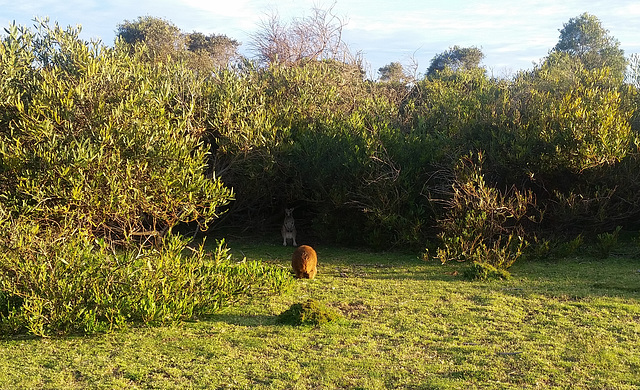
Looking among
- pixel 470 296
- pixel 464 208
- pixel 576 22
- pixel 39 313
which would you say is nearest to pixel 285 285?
pixel 470 296

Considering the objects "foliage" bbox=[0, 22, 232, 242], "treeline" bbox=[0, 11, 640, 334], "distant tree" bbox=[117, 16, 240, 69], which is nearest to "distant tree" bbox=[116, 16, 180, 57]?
"distant tree" bbox=[117, 16, 240, 69]

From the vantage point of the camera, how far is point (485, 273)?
1133 centimetres

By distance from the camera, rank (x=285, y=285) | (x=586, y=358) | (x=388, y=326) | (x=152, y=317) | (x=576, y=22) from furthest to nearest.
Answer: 1. (x=576, y=22)
2. (x=285, y=285)
3. (x=388, y=326)
4. (x=152, y=317)
5. (x=586, y=358)

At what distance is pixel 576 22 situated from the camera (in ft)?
175

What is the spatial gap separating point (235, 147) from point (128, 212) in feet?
14.6

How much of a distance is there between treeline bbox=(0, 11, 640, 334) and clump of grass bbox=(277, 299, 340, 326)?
1152 millimetres

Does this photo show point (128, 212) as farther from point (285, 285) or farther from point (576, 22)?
point (576, 22)

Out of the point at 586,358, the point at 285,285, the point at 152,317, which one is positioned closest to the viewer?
the point at 586,358

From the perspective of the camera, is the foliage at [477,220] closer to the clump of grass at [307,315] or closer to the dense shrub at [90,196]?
the dense shrub at [90,196]

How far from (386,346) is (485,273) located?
4868 mm

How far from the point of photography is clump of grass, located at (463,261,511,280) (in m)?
11.3

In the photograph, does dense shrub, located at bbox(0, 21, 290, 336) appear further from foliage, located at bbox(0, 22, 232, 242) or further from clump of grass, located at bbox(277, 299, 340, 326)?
clump of grass, located at bbox(277, 299, 340, 326)

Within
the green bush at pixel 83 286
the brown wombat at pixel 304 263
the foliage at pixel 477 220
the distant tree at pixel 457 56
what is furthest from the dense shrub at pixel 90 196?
the distant tree at pixel 457 56

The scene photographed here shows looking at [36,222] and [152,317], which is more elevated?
[36,222]
